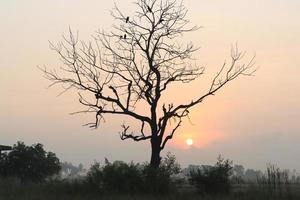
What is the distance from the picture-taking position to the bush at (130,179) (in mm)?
25406

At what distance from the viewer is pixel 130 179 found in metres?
25.6

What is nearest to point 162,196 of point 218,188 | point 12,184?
point 218,188

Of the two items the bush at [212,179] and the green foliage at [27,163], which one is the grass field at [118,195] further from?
the green foliage at [27,163]

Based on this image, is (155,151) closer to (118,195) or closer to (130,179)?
(130,179)

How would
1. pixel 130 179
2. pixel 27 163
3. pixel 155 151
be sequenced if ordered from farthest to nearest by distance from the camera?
1. pixel 27 163
2. pixel 155 151
3. pixel 130 179

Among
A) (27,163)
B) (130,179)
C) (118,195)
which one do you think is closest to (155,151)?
(130,179)

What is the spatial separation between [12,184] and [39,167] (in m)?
15.2

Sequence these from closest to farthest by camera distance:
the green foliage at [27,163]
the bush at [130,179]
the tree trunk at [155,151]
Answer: the bush at [130,179], the tree trunk at [155,151], the green foliage at [27,163]

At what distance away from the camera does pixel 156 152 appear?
28.4 metres

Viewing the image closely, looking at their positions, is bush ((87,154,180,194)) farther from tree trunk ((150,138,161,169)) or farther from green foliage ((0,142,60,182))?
green foliage ((0,142,60,182))

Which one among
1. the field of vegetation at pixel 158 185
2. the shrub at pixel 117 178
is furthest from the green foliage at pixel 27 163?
the shrub at pixel 117 178

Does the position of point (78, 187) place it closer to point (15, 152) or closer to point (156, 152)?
point (156, 152)

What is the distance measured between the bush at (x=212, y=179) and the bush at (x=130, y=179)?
1.13 m

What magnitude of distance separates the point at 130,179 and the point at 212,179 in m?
3.64
